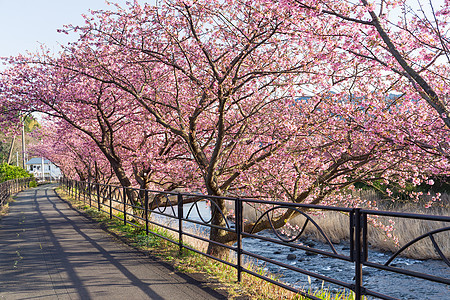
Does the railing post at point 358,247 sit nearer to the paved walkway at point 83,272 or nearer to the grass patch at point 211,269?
the grass patch at point 211,269

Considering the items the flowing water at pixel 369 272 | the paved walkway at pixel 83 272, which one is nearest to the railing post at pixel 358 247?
the paved walkway at pixel 83 272

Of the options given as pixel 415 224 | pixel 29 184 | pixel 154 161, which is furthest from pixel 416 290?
pixel 29 184

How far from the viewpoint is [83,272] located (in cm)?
644

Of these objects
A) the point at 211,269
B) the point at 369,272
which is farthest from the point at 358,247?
the point at 369,272

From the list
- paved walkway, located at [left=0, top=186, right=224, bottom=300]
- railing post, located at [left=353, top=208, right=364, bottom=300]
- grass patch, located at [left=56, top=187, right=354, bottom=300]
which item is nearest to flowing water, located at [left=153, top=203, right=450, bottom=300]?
grass patch, located at [left=56, top=187, right=354, bottom=300]

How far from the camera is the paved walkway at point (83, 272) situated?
209 inches

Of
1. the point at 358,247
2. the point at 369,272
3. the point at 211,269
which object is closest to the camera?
the point at 358,247

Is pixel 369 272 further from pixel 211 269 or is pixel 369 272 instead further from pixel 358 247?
pixel 358 247

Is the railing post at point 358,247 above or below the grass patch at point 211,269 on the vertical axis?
above

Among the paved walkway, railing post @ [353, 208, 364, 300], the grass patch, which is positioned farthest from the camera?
the paved walkway

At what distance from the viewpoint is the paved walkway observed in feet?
17.4

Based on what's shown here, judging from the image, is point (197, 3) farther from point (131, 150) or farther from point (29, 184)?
point (29, 184)

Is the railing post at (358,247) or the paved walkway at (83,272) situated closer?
the railing post at (358,247)

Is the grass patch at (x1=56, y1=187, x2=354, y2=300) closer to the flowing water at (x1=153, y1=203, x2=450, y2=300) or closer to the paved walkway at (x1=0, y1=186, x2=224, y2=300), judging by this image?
the paved walkway at (x1=0, y1=186, x2=224, y2=300)
